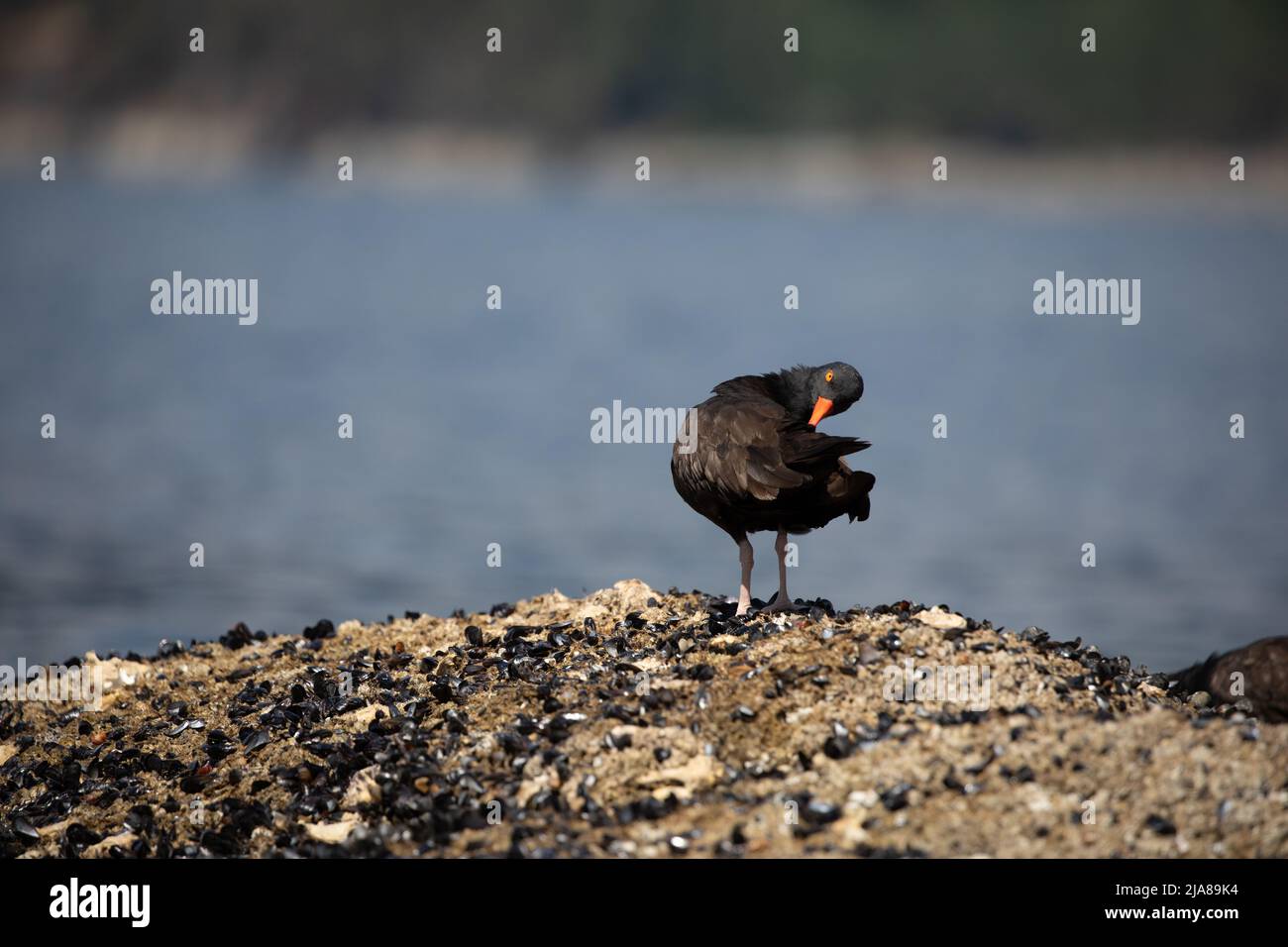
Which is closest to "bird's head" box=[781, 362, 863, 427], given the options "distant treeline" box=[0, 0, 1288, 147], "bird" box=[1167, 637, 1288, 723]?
"bird" box=[1167, 637, 1288, 723]

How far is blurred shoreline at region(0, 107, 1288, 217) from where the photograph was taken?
344ft

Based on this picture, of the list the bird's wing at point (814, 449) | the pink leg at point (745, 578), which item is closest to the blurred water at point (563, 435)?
the pink leg at point (745, 578)

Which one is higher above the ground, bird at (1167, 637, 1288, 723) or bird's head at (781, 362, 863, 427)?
bird's head at (781, 362, 863, 427)

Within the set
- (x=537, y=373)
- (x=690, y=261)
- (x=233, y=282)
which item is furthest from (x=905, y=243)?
(x=537, y=373)

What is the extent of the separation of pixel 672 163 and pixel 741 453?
123083 mm

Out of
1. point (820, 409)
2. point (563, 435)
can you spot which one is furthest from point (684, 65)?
point (820, 409)

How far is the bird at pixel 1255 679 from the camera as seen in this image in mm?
9203

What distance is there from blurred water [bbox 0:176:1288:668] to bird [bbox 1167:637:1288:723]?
23.3 ft

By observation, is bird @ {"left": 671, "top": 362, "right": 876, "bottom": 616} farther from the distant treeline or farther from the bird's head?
the distant treeline

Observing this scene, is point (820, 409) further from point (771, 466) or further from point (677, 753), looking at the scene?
point (677, 753)

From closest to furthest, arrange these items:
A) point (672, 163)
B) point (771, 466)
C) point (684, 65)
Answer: point (771, 466) < point (672, 163) < point (684, 65)

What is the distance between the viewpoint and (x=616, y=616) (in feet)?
34.6

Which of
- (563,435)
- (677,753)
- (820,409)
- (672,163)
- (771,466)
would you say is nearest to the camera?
(677,753)

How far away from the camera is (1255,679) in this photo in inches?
366
